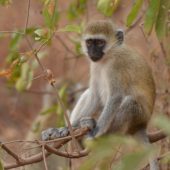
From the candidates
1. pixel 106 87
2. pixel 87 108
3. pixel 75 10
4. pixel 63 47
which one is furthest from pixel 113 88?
pixel 63 47

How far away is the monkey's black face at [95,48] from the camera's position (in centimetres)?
568

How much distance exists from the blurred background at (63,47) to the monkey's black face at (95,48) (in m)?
0.19

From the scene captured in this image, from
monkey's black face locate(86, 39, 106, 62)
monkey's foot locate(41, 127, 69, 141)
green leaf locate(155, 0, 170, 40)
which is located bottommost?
monkey's foot locate(41, 127, 69, 141)

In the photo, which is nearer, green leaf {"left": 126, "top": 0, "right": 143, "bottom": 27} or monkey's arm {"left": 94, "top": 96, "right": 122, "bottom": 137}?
green leaf {"left": 126, "top": 0, "right": 143, "bottom": 27}

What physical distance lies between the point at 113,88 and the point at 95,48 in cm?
45

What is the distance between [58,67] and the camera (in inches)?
525

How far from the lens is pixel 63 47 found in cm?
997

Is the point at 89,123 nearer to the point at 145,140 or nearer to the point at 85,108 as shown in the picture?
the point at 85,108

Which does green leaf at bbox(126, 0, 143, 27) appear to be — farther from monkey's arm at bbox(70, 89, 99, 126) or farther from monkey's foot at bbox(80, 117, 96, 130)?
monkey's arm at bbox(70, 89, 99, 126)

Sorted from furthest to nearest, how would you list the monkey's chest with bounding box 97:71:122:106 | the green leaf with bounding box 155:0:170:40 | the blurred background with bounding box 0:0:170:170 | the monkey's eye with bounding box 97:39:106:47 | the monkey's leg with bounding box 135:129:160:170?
1. the monkey's eye with bounding box 97:39:106:47
2. the monkey's chest with bounding box 97:71:122:106
3. the monkey's leg with bounding box 135:129:160:170
4. the blurred background with bounding box 0:0:170:170
5. the green leaf with bounding box 155:0:170:40

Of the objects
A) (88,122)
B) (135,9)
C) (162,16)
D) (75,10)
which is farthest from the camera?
(75,10)

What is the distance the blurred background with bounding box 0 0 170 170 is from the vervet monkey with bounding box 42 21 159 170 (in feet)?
0.74

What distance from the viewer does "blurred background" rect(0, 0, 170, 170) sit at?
12.9 feet

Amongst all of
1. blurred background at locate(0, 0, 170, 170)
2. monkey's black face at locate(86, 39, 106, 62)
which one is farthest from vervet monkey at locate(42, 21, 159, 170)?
Answer: blurred background at locate(0, 0, 170, 170)
